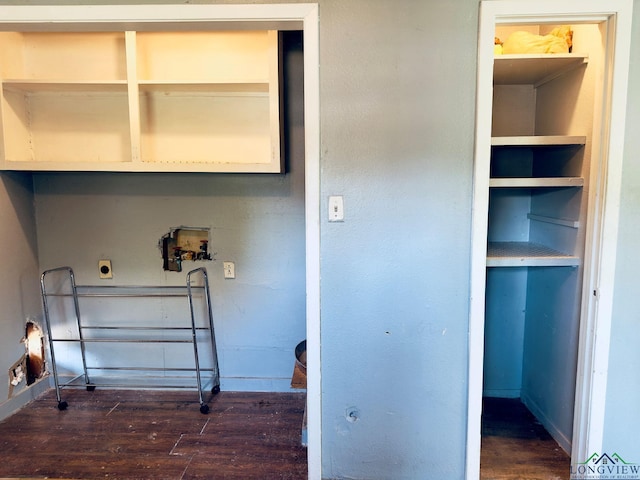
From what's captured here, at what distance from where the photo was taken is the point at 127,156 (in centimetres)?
262

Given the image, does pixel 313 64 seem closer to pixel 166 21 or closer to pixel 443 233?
pixel 166 21

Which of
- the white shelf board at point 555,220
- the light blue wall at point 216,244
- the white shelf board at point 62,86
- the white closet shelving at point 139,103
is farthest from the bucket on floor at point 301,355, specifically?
the white shelf board at point 62,86

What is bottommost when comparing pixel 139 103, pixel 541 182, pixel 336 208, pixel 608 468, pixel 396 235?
pixel 608 468

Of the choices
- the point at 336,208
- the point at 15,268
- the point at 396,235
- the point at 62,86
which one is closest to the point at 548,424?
the point at 396,235

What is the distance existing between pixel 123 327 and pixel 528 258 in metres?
2.48

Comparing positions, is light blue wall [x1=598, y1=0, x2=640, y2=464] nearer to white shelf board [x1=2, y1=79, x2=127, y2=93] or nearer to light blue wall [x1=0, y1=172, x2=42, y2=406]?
white shelf board [x1=2, y1=79, x2=127, y2=93]

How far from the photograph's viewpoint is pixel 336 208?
172cm

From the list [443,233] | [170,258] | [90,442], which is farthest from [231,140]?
[90,442]

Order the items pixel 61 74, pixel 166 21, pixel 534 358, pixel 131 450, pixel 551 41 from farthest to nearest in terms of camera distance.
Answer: pixel 61 74, pixel 534 358, pixel 131 450, pixel 551 41, pixel 166 21

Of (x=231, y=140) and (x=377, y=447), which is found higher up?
(x=231, y=140)

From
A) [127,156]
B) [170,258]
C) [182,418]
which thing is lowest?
[182,418]

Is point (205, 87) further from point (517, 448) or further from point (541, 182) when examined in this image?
point (517, 448)

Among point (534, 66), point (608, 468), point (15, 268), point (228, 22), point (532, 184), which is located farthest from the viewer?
point (15, 268)

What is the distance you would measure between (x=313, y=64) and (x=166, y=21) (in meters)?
0.61
